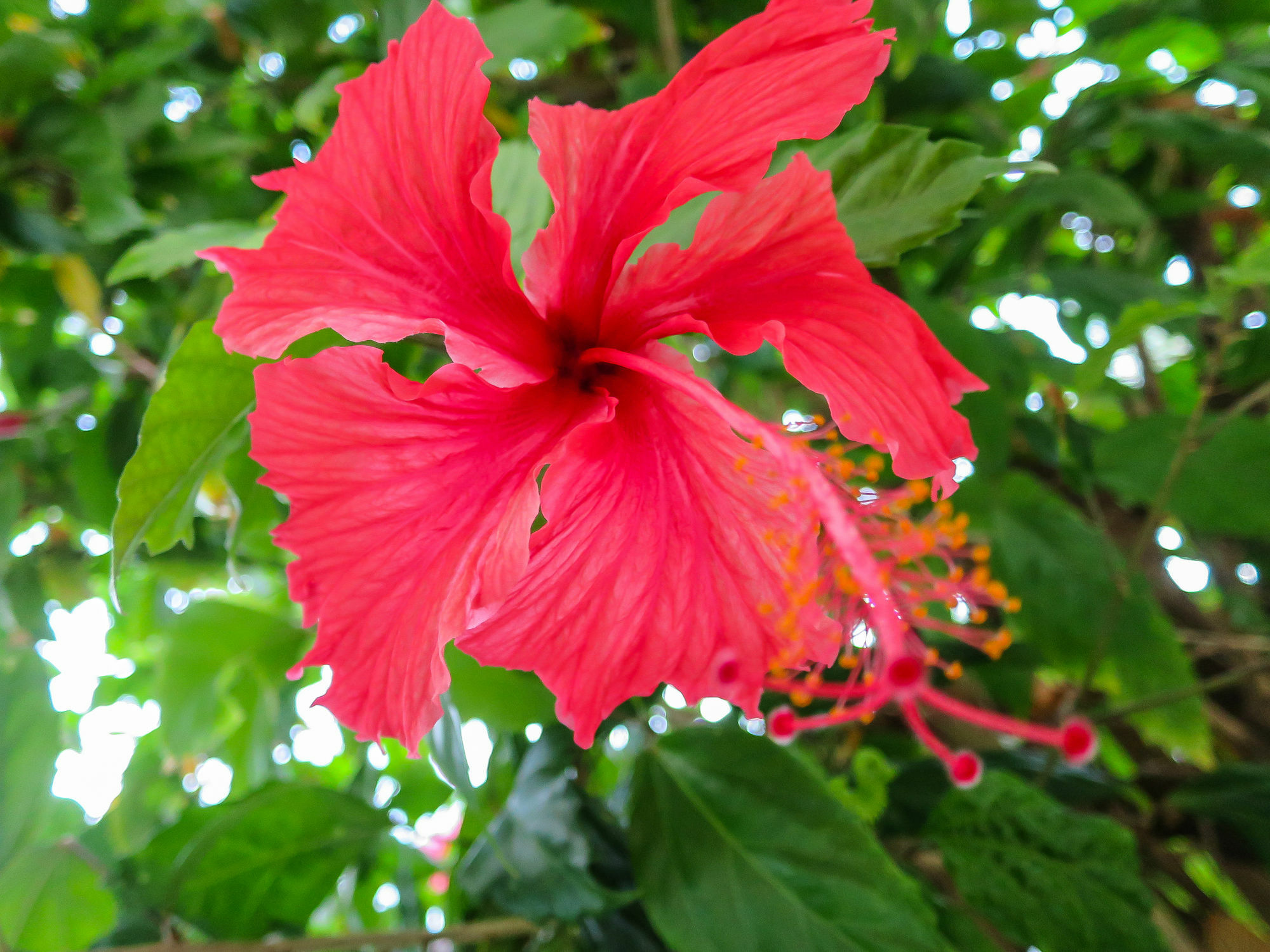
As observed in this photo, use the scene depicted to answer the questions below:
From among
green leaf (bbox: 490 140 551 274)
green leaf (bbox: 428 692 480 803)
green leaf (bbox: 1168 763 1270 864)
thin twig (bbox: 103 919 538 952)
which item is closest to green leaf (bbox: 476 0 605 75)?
green leaf (bbox: 490 140 551 274)

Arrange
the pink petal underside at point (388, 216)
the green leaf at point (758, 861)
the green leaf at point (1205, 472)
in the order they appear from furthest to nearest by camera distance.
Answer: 1. the green leaf at point (1205, 472)
2. the green leaf at point (758, 861)
3. the pink petal underside at point (388, 216)

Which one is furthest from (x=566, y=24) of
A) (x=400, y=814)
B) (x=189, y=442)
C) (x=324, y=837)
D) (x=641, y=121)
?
(x=400, y=814)

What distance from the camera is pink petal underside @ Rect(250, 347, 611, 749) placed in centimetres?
51

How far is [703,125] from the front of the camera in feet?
1.72

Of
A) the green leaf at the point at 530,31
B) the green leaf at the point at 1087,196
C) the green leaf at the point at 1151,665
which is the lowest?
the green leaf at the point at 1151,665

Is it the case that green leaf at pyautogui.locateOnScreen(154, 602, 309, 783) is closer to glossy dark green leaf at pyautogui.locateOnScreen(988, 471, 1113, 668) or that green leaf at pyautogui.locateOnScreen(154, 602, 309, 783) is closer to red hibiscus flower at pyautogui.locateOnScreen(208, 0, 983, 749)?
red hibiscus flower at pyautogui.locateOnScreen(208, 0, 983, 749)

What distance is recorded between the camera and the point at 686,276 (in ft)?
1.90

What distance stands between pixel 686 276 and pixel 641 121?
107mm

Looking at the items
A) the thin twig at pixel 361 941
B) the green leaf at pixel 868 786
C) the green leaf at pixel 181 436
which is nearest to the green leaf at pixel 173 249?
the green leaf at pixel 181 436

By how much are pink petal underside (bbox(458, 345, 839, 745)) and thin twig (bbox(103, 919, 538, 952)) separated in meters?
0.42

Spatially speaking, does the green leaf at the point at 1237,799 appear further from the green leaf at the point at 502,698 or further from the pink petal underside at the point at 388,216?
the pink petal underside at the point at 388,216

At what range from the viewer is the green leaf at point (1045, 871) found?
753 millimetres

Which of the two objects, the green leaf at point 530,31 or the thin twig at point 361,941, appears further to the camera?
the green leaf at point 530,31

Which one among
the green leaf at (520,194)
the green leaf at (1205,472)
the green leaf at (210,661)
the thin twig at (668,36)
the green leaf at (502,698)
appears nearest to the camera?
the green leaf at (520,194)
